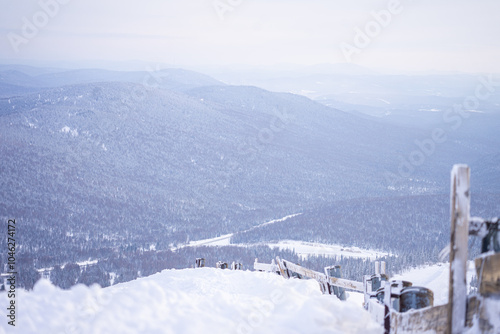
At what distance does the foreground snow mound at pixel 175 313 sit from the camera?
6.04 meters

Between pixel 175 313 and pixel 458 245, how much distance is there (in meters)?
4.19

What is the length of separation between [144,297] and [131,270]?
7317cm

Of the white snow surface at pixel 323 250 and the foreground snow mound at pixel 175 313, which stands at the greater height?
the foreground snow mound at pixel 175 313

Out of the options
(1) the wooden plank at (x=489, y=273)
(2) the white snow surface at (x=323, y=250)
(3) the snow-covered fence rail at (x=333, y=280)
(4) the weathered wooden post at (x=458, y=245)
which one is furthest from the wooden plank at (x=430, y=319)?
(2) the white snow surface at (x=323, y=250)

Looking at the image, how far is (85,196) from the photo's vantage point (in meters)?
154

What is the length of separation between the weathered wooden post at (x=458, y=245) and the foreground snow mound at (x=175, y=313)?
1099 millimetres

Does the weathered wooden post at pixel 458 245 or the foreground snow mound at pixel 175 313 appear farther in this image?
the foreground snow mound at pixel 175 313

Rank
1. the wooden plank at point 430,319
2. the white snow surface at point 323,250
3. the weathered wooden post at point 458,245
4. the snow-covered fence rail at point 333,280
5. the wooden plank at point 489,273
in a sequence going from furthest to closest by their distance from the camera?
the white snow surface at point 323,250 < the snow-covered fence rail at point 333,280 < the wooden plank at point 430,319 < the wooden plank at point 489,273 < the weathered wooden post at point 458,245

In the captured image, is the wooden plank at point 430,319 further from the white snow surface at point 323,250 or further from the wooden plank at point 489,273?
the white snow surface at point 323,250

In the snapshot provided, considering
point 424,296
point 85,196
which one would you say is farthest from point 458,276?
point 85,196

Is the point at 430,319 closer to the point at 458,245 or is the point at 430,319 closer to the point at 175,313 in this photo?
the point at 458,245

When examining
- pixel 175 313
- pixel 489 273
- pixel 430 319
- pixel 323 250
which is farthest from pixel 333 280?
pixel 323 250

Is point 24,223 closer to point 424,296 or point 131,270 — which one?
point 131,270

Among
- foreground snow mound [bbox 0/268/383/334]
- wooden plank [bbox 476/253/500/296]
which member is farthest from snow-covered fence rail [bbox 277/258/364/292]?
wooden plank [bbox 476/253/500/296]
